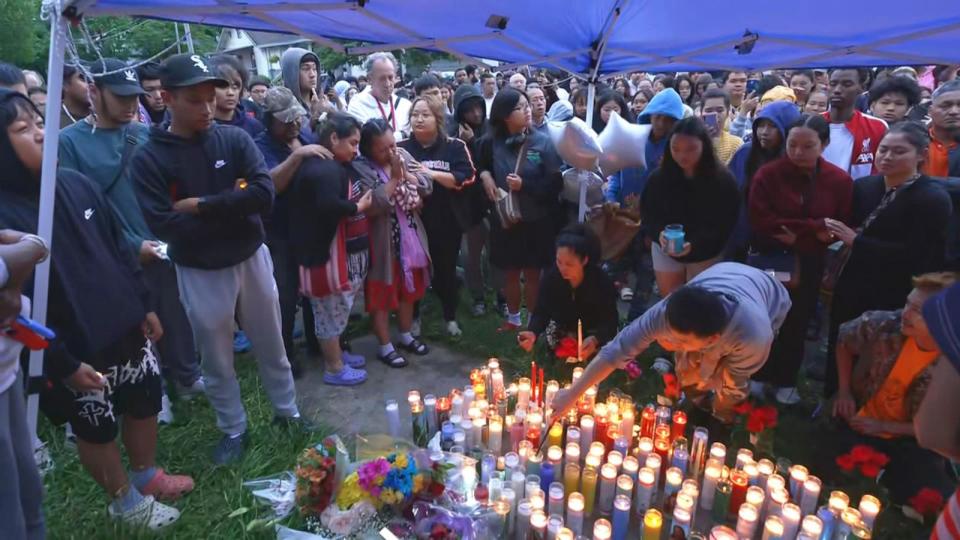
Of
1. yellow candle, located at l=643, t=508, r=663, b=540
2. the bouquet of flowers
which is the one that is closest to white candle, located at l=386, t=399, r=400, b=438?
the bouquet of flowers

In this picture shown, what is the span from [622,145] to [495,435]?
7.00 ft

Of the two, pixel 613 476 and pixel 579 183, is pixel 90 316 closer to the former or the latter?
pixel 613 476

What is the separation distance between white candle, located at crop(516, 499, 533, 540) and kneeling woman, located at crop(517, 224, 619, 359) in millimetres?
1088

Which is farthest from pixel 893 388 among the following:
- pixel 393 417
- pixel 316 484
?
pixel 316 484

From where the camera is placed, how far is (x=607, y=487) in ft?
8.21

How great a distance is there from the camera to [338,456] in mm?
2436

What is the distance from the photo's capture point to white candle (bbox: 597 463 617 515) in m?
2.49

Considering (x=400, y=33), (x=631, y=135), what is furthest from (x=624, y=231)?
(x=400, y=33)

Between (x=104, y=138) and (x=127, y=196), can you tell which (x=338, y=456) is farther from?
(x=104, y=138)

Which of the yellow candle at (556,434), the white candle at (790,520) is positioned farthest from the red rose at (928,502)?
the yellow candle at (556,434)

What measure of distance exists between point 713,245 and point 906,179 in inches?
38.3

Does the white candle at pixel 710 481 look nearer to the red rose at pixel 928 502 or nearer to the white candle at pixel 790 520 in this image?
the white candle at pixel 790 520

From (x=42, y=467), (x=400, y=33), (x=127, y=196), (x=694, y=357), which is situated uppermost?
(x=400, y=33)

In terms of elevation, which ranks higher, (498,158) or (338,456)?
(498,158)
